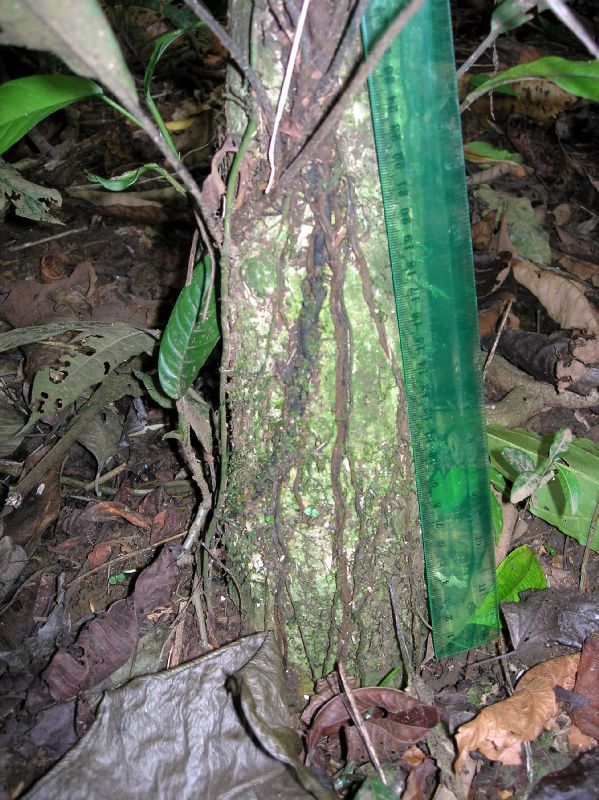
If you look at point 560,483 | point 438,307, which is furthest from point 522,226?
point 438,307

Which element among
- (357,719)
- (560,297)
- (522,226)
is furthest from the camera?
(522,226)

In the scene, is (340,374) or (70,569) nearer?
(340,374)

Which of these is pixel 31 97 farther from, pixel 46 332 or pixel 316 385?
pixel 316 385

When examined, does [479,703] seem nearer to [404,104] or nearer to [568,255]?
[404,104]

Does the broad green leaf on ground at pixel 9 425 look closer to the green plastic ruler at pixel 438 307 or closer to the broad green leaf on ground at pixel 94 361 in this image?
the broad green leaf on ground at pixel 94 361

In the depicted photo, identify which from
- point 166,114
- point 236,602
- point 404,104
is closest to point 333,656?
point 236,602

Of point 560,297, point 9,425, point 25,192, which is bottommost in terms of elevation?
point 560,297

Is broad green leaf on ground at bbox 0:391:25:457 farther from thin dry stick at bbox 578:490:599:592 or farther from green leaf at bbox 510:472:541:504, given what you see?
thin dry stick at bbox 578:490:599:592
